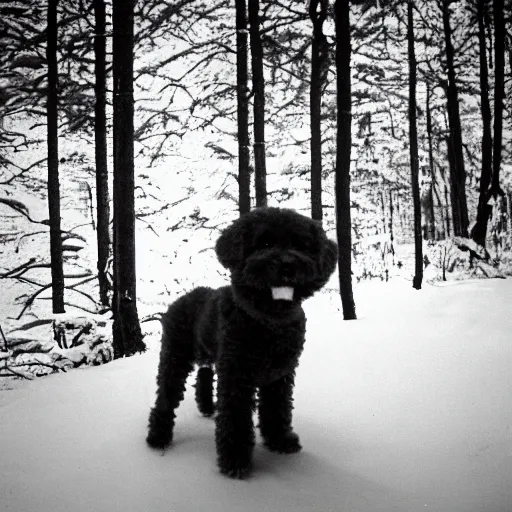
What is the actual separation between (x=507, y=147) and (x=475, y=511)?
16660mm

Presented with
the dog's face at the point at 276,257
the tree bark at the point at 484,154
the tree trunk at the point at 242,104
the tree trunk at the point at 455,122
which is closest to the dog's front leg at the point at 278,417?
the dog's face at the point at 276,257

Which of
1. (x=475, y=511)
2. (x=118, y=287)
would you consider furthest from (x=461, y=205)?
(x=475, y=511)

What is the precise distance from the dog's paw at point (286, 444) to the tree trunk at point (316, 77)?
6.74 m

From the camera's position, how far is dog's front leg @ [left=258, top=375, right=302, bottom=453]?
2.52 metres

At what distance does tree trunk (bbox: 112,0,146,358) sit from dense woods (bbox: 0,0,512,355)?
0.02 meters

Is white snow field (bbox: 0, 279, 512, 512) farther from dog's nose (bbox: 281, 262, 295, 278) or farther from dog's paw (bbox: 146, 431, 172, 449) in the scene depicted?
dog's nose (bbox: 281, 262, 295, 278)

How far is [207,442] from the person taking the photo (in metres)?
2.63

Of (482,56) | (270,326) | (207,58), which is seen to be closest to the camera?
(270,326)

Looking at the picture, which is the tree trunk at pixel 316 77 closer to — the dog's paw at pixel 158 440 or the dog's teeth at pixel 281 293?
the dog's teeth at pixel 281 293

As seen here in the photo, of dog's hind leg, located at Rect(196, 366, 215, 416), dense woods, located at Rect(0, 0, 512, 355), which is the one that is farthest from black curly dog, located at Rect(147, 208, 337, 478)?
dense woods, located at Rect(0, 0, 512, 355)

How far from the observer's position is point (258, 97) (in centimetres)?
837

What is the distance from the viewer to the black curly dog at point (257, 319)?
6.98ft

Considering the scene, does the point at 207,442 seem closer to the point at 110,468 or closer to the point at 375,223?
the point at 110,468

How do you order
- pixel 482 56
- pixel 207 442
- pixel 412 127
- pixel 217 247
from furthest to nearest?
1. pixel 482 56
2. pixel 412 127
3. pixel 207 442
4. pixel 217 247
